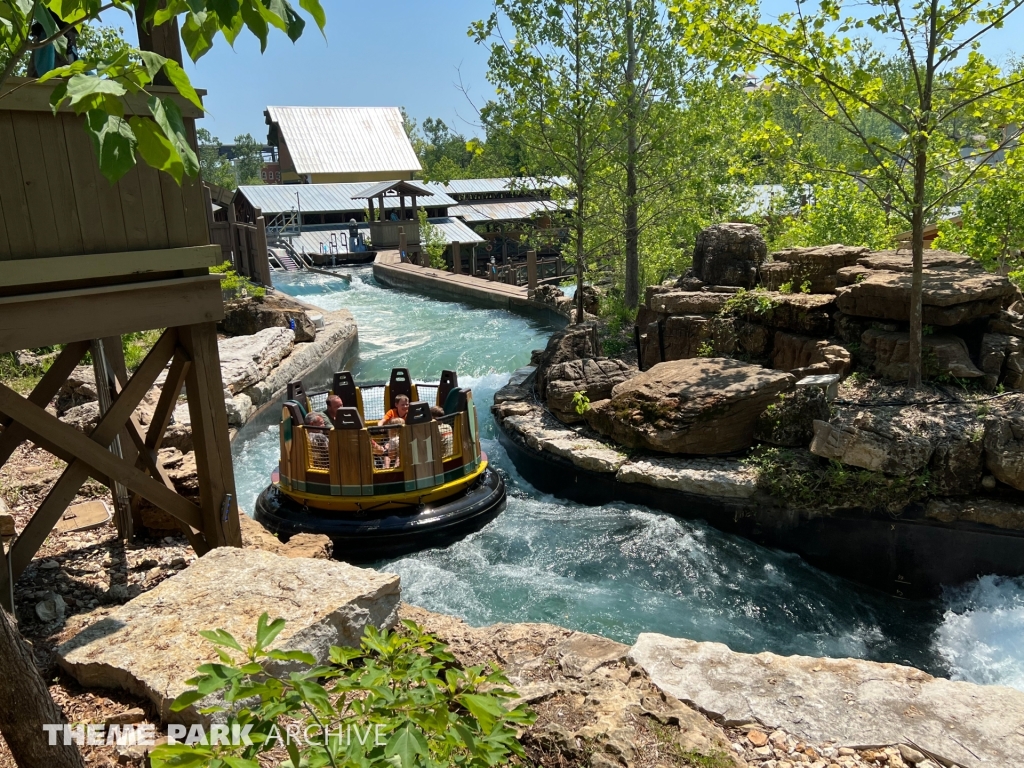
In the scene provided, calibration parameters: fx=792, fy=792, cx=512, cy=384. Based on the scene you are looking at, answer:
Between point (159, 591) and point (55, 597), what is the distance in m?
1.00

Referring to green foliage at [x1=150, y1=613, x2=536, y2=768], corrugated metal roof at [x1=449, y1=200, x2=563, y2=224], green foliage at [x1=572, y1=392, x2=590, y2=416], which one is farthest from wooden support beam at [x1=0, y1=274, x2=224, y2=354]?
corrugated metal roof at [x1=449, y1=200, x2=563, y2=224]

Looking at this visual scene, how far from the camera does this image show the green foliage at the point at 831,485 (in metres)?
7.25

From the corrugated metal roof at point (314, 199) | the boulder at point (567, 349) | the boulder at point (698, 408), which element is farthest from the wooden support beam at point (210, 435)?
the corrugated metal roof at point (314, 199)

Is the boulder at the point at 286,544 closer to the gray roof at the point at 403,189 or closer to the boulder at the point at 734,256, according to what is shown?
the boulder at the point at 734,256

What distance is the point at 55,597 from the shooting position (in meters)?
4.36

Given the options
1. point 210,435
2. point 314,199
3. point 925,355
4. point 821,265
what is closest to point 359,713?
point 210,435

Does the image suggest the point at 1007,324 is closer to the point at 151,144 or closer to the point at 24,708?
the point at 151,144

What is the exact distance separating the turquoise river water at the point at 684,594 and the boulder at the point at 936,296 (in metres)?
2.98

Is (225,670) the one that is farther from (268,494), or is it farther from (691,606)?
(268,494)

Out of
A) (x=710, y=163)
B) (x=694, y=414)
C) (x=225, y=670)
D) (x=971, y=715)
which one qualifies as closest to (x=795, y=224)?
(x=710, y=163)

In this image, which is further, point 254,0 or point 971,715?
point 971,715

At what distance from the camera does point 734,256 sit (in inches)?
449

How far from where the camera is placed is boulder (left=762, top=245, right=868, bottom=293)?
10.2m

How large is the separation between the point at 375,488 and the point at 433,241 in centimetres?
2380
